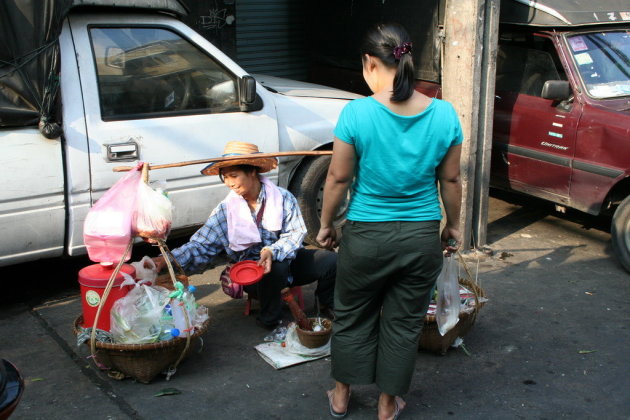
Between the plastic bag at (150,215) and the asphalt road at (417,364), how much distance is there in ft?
2.49

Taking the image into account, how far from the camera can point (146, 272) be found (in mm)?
3725

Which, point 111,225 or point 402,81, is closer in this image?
point 402,81

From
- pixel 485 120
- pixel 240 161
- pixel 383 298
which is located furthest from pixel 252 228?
pixel 485 120

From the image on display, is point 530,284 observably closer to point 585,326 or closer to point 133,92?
point 585,326

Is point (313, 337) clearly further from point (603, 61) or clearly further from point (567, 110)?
point (603, 61)

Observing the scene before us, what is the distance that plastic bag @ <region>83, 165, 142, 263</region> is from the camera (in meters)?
3.47

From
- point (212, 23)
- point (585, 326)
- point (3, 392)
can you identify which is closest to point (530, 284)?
point (585, 326)

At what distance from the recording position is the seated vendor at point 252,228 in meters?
3.87

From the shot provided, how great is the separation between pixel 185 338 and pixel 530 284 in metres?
2.62

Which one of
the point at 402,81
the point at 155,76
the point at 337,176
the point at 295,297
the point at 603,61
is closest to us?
the point at 402,81

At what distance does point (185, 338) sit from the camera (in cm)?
347

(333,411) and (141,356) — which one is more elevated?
(141,356)

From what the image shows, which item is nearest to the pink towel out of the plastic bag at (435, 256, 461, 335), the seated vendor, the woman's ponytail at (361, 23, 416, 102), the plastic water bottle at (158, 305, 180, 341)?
the seated vendor

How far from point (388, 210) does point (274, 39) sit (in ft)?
19.2
